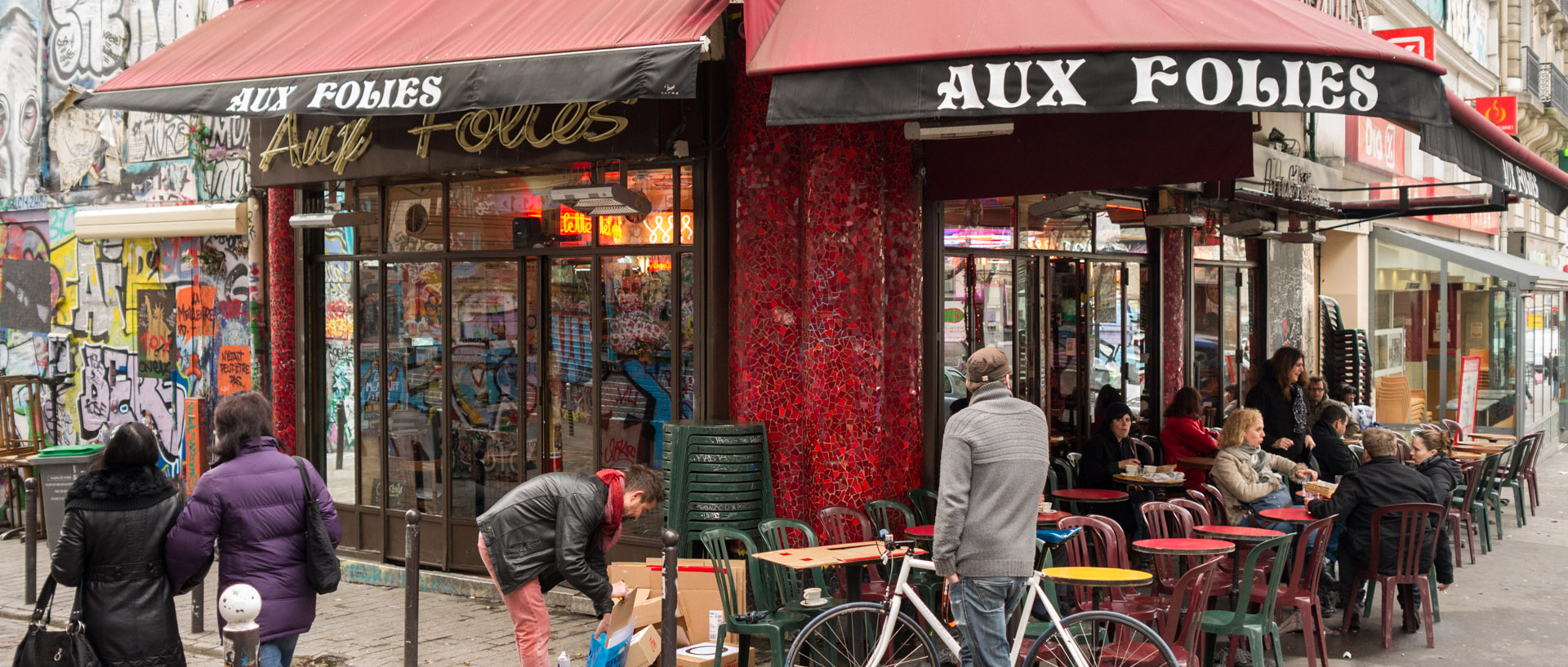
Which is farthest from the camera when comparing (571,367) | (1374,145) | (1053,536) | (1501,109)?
(1501,109)

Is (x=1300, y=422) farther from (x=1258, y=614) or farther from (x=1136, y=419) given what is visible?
(x=1258, y=614)

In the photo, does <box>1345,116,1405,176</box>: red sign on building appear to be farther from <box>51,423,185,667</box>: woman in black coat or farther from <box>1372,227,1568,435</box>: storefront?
<box>51,423,185,667</box>: woman in black coat

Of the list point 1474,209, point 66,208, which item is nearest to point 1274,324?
point 1474,209

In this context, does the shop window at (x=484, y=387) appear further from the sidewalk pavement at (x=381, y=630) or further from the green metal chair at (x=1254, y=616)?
the green metal chair at (x=1254, y=616)

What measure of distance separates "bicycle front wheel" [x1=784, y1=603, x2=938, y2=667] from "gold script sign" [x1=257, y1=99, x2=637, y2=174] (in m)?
3.14

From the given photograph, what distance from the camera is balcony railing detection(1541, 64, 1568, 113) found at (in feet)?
86.2

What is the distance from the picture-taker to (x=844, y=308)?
7609mm

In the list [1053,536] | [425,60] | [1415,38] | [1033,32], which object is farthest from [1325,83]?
[1415,38]

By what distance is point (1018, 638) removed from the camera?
223 inches

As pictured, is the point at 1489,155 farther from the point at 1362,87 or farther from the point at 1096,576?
the point at 1096,576

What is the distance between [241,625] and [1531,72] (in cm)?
2758

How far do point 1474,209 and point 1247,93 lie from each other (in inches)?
345

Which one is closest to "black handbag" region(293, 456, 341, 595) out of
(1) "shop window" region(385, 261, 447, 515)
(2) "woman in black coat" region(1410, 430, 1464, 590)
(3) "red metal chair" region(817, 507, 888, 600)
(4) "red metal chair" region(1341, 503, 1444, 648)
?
(3) "red metal chair" region(817, 507, 888, 600)

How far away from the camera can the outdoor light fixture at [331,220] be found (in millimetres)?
9648
